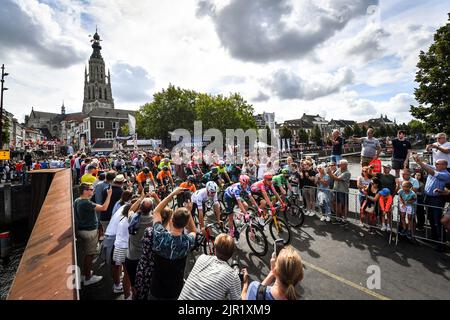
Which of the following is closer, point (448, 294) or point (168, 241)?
point (168, 241)

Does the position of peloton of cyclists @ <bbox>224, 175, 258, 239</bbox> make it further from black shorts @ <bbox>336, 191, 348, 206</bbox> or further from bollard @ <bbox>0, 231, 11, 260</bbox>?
bollard @ <bbox>0, 231, 11, 260</bbox>

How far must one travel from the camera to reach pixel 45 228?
495 centimetres

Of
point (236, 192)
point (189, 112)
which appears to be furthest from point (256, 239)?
point (189, 112)

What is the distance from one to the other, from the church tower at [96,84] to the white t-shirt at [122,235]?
120063mm

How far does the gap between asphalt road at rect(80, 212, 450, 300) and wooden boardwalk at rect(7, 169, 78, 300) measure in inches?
62.3

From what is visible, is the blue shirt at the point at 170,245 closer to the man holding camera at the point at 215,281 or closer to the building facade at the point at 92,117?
the man holding camera at the point at 215,281

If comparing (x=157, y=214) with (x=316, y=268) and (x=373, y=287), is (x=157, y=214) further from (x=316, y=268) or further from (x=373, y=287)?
(x=373, y=287)

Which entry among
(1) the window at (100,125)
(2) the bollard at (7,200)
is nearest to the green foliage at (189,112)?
(1) the window at (100,125)

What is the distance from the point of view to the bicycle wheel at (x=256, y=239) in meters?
6.45

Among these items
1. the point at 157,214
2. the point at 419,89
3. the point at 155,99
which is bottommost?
the point at 157,214
